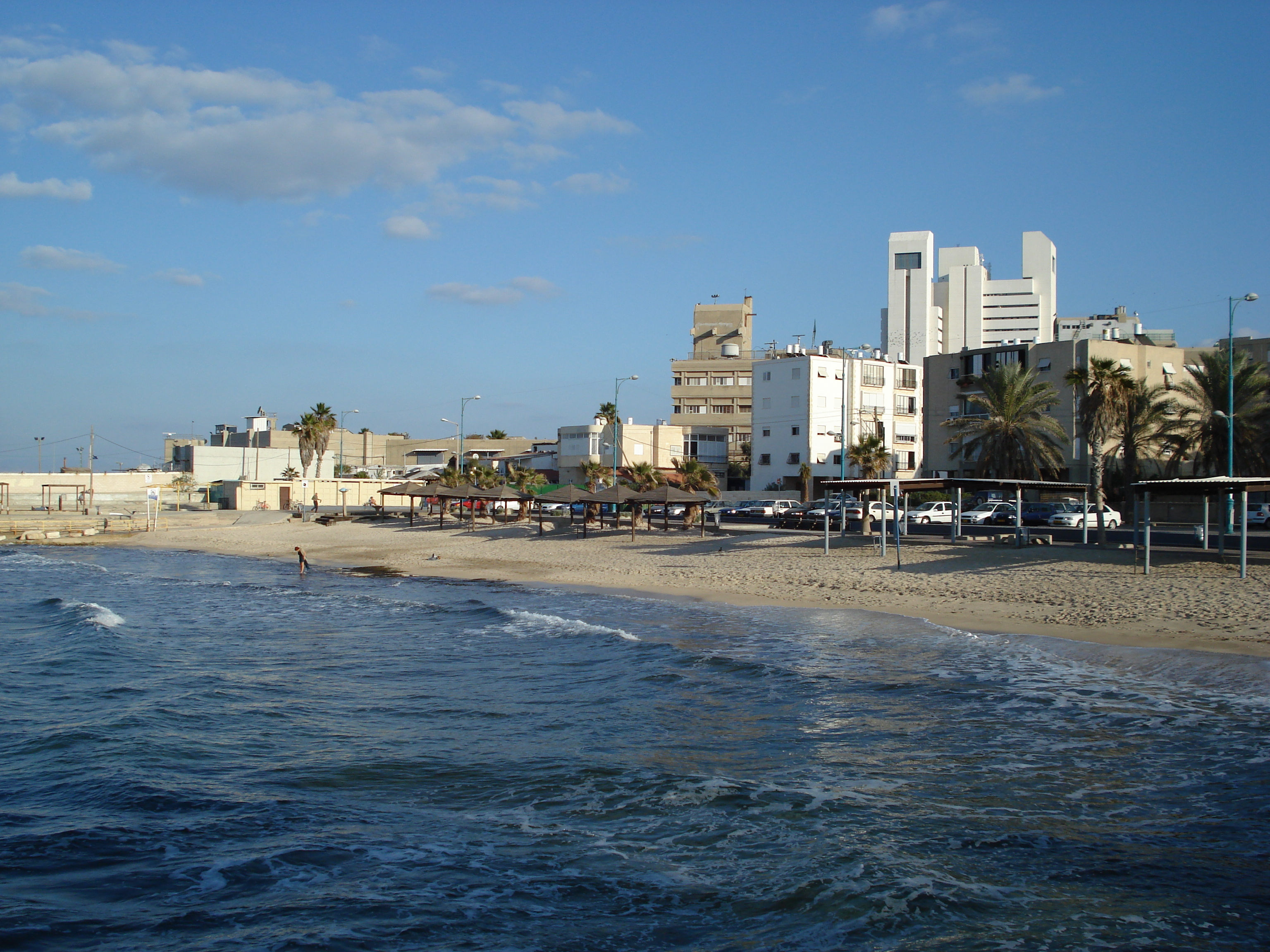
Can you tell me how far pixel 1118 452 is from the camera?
55.3 metres

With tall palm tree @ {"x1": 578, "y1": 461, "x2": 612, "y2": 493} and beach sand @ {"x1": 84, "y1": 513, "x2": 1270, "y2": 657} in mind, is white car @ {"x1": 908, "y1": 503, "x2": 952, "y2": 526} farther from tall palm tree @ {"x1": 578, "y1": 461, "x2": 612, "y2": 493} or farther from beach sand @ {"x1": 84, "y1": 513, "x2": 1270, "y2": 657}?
tall palm tree @ {"x1": 578, "y1": 461, "x2": 612, "y2": 493}

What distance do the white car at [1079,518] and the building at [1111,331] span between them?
60.9 ft

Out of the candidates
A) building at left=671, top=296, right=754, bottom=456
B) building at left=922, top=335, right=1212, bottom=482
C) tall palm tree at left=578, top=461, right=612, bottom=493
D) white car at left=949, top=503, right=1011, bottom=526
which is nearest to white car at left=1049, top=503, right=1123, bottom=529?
white car at left=949, top=503, right=1011, bottom=526

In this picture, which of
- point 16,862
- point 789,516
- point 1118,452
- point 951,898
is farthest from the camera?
point 1118,452

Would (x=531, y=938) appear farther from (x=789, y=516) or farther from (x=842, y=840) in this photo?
(x=789, y=516)

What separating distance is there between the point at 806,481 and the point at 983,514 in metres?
23.9

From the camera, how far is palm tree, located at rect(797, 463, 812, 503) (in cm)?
7069

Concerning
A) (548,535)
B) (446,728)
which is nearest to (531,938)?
(446,728)

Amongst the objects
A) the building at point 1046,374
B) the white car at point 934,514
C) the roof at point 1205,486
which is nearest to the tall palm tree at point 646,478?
the white car at point 934,514

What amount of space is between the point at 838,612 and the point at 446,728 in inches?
534

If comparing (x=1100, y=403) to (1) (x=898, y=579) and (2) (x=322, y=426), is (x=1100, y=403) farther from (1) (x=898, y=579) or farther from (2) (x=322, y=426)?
(2) (x=322, y=426)

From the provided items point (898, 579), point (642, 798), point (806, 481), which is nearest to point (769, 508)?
point (806, 481)

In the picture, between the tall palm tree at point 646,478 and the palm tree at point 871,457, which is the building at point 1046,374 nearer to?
the palm tree at point 871,457

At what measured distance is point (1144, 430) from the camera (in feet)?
161
